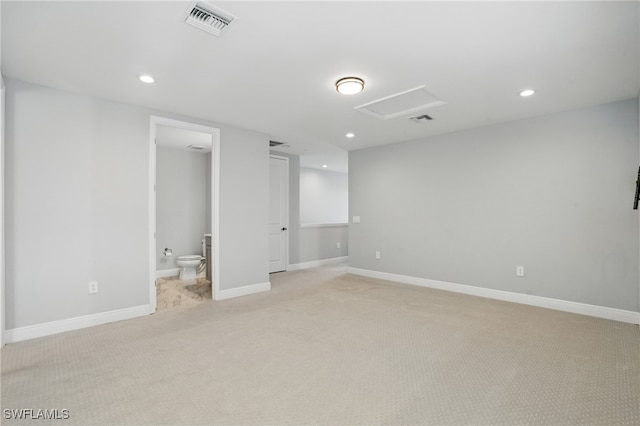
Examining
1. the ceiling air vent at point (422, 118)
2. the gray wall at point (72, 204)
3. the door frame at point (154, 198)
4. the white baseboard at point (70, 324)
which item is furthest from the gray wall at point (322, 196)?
the white baseboard at point (70, 324)

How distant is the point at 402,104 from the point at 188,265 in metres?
4.49

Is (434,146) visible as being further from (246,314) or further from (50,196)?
(50,196)

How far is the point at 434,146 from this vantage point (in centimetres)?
502

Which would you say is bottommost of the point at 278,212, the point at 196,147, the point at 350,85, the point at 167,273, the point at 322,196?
the point at 167,273

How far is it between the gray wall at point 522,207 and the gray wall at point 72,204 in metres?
3.72

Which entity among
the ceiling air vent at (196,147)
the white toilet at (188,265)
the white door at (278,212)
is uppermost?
the ceiling air vent at (196,147)

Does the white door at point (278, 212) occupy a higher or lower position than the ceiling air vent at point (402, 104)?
lower

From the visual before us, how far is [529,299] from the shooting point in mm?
4027

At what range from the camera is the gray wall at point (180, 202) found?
20.0ft

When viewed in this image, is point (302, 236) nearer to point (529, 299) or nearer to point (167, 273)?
point (167, 273)

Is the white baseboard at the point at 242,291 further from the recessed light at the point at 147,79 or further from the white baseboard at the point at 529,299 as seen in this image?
the recessed light at the point at 147,79

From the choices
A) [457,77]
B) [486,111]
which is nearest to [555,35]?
[457,77]

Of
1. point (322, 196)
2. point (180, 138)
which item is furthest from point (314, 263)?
point (180, 138)

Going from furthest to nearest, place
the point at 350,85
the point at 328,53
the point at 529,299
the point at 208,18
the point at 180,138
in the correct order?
the point at 180,138 → the point at 529,299 → the point at 350,85 → the point at 328,53 → the point at 208,18
